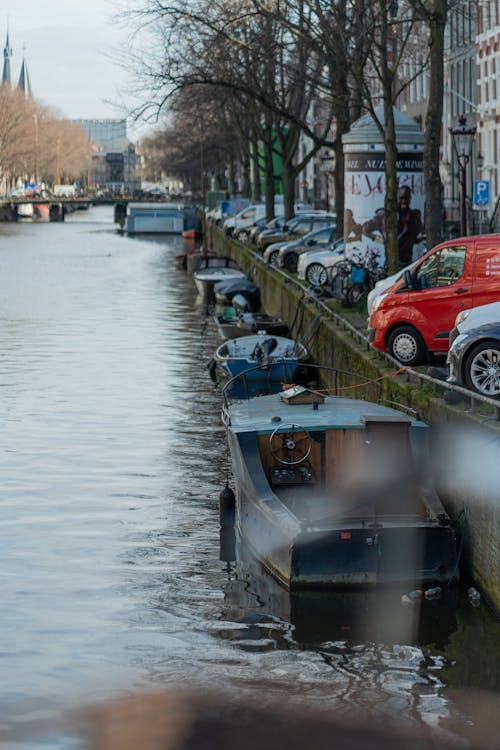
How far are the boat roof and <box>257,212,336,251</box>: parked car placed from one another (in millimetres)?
33708

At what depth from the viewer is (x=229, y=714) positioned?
12.4 meters

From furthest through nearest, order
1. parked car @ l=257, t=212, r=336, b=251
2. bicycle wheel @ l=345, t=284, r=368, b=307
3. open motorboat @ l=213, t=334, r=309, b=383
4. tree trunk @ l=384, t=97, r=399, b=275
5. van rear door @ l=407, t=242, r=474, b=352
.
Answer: parked car @ l=257, t=212, r=336, b=251 < bicycle wheel @ l=345, t=284, r=368, b=307 < tree trunk @ l=384, t=97, r=399, b=275 < open motorboat @ l=213, t=334, r=309, b=383 < van rear door @ l=407, t=242, r=474, b=352

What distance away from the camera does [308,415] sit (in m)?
18.3

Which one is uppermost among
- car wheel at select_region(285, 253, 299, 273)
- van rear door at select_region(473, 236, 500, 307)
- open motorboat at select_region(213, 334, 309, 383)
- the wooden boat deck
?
van rear door at select_region(473, 236, 500, 307)

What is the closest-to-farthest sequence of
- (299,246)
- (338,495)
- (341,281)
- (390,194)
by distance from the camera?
1. (338,495)
2. (390,194)
3. (341,281)
4. (299,246)

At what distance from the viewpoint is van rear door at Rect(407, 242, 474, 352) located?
21344 mm

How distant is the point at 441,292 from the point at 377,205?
467 inches

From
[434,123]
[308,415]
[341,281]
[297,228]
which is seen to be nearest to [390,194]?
[434,123]

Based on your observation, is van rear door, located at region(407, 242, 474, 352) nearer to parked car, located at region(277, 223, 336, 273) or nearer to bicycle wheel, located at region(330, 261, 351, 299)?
bicycle wheel, located at region(330, 261, 351, 299)

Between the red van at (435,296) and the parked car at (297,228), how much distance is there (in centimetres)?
3068

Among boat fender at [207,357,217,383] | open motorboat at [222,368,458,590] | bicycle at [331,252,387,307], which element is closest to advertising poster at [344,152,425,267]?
bicycle at [331,252,387,307]

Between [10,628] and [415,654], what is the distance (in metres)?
3.87

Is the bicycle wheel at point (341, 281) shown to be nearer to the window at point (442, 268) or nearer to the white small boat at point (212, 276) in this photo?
the window at point (442, 268)

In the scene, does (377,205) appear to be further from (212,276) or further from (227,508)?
(212,276)
